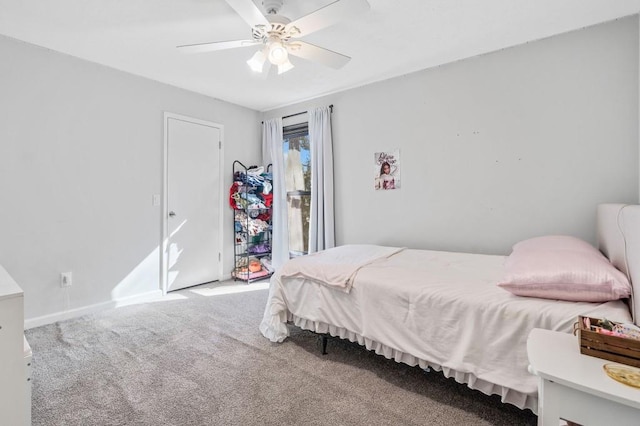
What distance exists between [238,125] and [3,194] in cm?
251

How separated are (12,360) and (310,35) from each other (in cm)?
252

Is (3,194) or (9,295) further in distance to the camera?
(3,194)

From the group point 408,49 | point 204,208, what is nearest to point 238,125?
point 204,208

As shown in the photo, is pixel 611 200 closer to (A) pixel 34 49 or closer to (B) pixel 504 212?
(B) pixel 504 212

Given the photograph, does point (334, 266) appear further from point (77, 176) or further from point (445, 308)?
point (77, 176)

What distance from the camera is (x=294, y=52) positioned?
209 centimetres

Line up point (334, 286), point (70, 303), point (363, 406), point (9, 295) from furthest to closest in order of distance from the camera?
point (70, 303) < point (334, 286) < point (363, 406) < point (9, 295)

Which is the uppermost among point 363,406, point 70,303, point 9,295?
point 9,295

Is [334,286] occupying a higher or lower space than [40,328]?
higher

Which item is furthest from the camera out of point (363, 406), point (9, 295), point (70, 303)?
point (70, 303)

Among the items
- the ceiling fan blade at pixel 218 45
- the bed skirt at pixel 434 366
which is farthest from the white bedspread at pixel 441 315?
the ceiling fan blade at pixel 218 45

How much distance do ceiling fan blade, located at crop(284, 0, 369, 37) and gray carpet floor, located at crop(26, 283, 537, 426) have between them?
2.10 m

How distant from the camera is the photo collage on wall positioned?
3.20 metres

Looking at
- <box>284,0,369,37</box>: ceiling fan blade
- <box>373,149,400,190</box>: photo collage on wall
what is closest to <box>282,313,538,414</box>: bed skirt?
<box>373,149,400,190</box>: photo collage on wall
